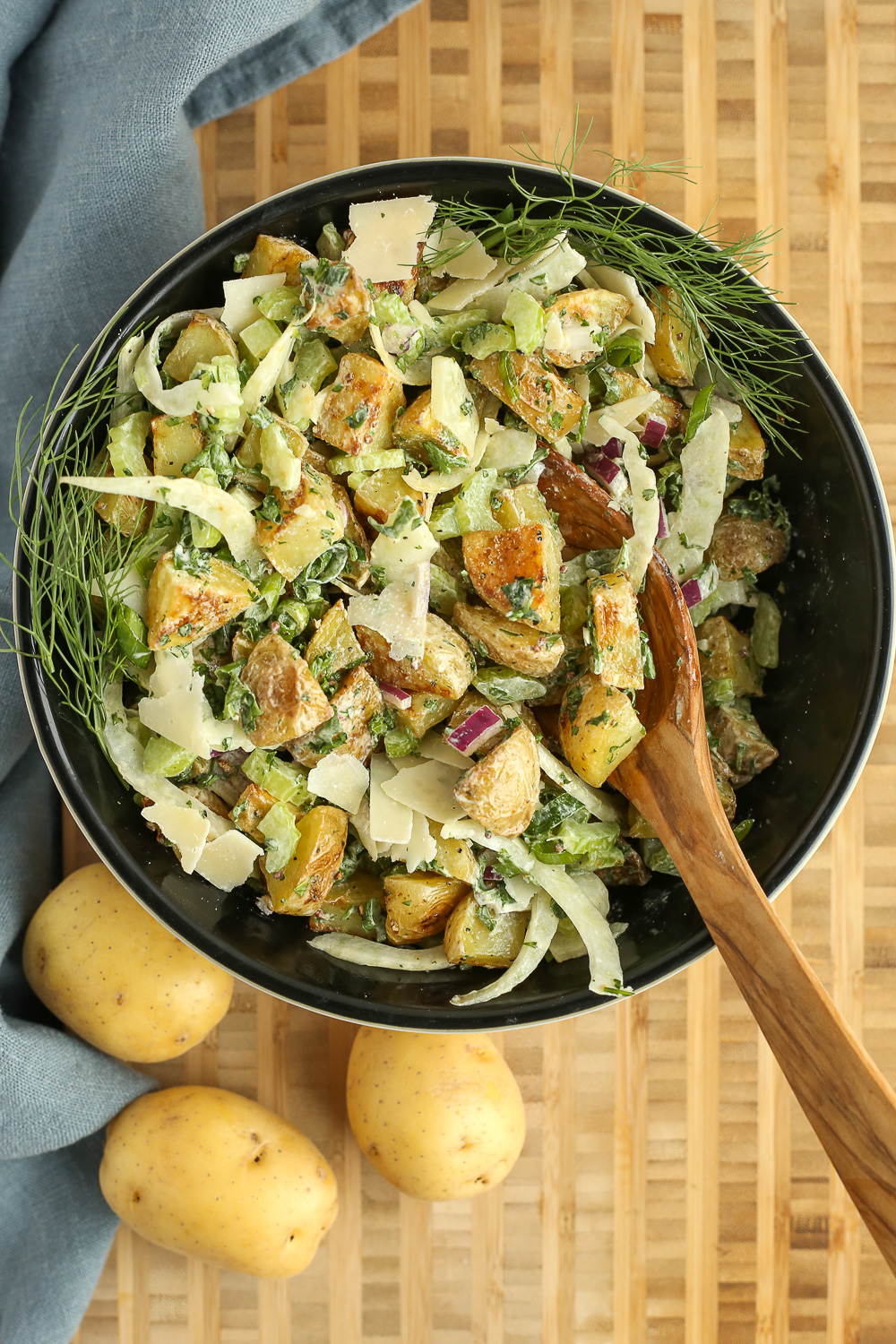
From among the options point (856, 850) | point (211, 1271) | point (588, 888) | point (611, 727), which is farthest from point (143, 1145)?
point (856, 850)

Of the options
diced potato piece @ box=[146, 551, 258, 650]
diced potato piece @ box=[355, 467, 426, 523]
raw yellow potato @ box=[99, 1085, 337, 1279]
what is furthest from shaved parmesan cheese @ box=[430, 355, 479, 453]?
raw yellow potato @ box=[99, 1085, 337, 1279]

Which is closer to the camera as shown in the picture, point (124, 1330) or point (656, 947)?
point (656, 947)

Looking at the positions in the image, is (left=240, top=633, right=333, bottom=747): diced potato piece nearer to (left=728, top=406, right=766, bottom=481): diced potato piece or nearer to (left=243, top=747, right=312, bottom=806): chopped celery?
(left=243, top=747, right=312, bottom=806): chopped celery

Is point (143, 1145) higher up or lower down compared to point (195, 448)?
lower down

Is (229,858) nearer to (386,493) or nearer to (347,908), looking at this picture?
(347,908)

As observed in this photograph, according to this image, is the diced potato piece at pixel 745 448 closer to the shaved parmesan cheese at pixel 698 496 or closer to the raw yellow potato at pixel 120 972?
the shaved parmesan cheese at pixel 698 496

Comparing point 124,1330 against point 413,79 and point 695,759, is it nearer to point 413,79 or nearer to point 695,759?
point 695,759

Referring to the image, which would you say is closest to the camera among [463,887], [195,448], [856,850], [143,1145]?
[195,448]
